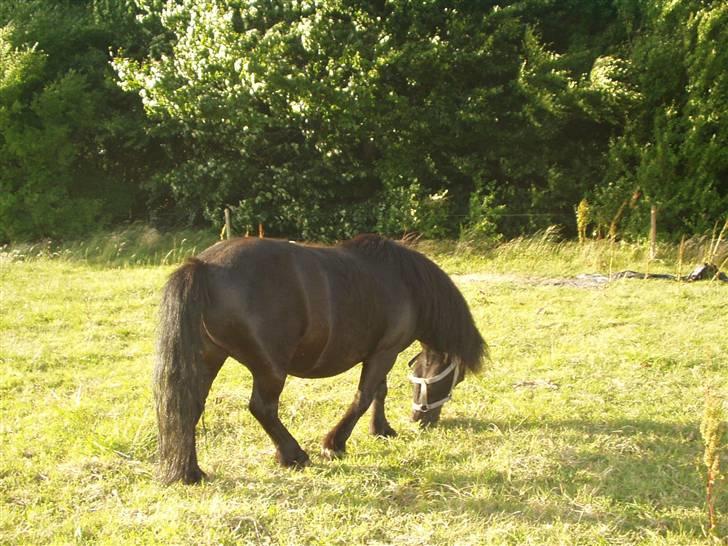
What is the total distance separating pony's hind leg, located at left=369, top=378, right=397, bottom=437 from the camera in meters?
4.75

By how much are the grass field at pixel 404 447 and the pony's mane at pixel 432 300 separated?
620 millimetres

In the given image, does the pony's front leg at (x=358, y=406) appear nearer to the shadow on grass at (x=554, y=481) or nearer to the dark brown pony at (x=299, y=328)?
the dark brown pony at (x=299, y=328)

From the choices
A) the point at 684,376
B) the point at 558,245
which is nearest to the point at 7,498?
the point at 684,376

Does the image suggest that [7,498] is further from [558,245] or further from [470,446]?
[558,245]

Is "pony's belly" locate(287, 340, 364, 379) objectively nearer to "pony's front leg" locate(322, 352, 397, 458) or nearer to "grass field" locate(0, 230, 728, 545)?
"pony's front leg" locate(322, 352, 397, 458)

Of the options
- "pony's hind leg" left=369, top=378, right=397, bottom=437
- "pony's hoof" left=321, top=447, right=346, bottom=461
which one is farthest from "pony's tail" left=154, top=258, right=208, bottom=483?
"pony's hind leg" left=369, top=378, right=397, bottom=437

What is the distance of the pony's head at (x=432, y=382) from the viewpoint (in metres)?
4.79

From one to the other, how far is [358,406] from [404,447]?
1.49 ft

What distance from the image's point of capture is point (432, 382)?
188 inches

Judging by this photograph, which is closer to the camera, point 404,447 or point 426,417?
point 404,447

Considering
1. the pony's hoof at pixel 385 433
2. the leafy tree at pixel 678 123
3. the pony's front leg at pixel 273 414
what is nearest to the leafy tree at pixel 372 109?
the leafy tree at pixel 678 123

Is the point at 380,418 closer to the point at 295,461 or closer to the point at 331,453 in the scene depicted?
the point at 331,453

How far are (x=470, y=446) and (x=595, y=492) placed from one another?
920 millimetres

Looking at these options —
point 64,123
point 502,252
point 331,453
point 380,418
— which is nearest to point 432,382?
point 380,418
